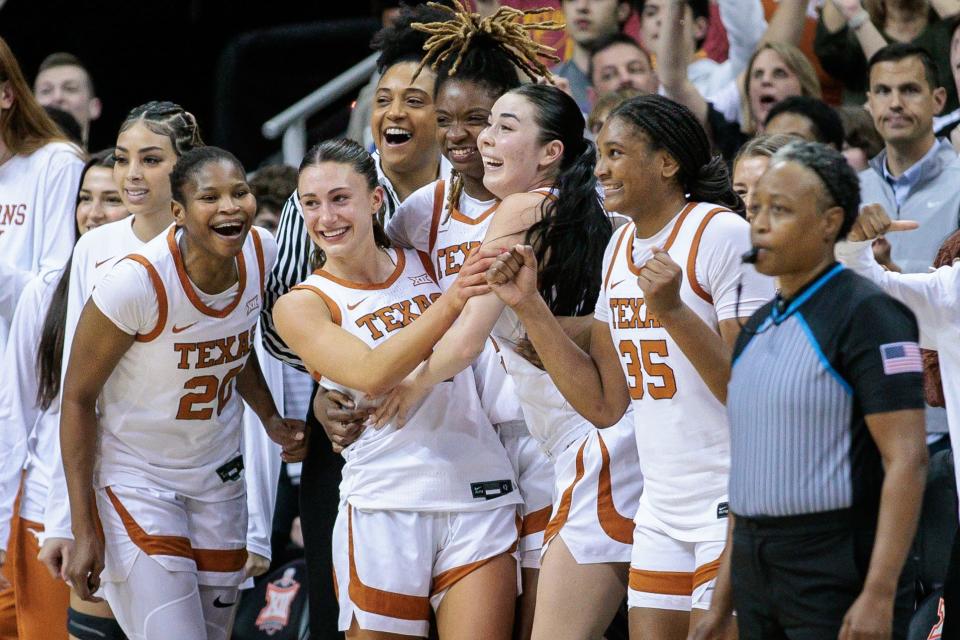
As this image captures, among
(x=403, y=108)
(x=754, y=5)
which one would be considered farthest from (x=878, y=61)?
(x=403, y=108)

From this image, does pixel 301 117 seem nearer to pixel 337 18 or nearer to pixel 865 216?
pixel 337 18

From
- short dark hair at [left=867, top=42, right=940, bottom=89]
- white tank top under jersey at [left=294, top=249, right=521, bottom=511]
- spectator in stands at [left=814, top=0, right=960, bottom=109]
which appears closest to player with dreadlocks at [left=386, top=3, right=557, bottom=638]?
white tank top under jersey at [left=294, top=249, right=521, bottom=511]

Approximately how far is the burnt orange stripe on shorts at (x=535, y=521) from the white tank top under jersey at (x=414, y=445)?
0.09 metres

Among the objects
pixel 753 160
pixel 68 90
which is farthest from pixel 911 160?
pixel 68 90

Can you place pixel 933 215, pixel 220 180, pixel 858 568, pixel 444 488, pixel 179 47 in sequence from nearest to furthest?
1. pixel 858 568
2. pixel 444 488
3. pixel 220 180
4. pixel 933 215
5. pixel 179 47

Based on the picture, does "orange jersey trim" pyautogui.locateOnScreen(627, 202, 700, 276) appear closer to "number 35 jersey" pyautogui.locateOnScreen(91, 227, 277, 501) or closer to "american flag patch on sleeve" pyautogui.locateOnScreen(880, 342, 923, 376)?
"american flag patch on sleeve" pyautogui.locateOnScreen(880, 342, 923, 376)

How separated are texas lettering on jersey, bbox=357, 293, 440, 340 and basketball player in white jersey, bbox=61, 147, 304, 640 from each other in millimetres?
496

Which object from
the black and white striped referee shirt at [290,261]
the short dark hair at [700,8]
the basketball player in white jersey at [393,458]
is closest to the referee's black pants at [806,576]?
the basketball player in white jersey at [393,458]

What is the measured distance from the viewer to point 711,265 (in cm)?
327

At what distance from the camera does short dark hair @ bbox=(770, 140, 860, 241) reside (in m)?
2.79

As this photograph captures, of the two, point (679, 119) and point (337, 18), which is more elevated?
point (337, 18)

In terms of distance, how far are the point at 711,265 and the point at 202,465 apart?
1788 millimetres

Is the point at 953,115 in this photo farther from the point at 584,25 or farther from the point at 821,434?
the point at 821,434

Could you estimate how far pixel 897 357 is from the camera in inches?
105
